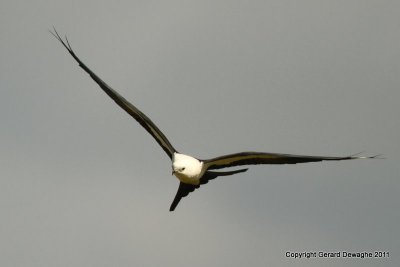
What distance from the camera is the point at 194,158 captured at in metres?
29.0

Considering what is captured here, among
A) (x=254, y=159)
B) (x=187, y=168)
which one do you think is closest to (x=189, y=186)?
(x=187, y=168)

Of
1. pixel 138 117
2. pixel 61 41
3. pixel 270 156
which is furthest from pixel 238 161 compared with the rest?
pixel 61 41

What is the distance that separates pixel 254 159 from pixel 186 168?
2045 millimetres

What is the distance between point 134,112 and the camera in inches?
1161

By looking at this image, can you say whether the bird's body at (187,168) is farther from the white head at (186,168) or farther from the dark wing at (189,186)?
the dark wing at (189,186)

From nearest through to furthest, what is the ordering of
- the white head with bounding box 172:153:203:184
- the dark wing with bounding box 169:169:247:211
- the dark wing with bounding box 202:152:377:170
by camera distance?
1. the dark wing with bounding box 202:152:377:170
2. the white head with bounding box 172:153:203:184
3. the dark wing with bounding box 169:169:247:211

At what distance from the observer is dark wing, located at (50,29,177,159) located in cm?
2936

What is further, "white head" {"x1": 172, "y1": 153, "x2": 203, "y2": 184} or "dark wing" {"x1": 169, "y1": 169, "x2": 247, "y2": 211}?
"dark wing" {"x1": 169, "y1": 169, "x2": 247, "y2": 211}

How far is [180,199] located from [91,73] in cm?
439

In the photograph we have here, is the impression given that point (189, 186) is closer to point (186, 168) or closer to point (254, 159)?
point (186, 168)

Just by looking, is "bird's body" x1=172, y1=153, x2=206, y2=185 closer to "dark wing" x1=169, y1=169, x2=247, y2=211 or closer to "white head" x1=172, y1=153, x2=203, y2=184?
"white head" x1=172, y1=153, x2=203, y2=184

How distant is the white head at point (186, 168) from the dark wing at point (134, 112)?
62 cm

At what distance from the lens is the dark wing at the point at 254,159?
88.7 ft

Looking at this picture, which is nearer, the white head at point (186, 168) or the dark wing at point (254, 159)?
the dark wing at point (254, 159)
